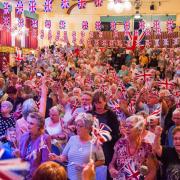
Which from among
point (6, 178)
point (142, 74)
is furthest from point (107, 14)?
point (6, 178)

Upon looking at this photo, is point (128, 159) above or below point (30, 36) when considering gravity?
below

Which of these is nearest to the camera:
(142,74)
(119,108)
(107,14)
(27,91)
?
(119,108)

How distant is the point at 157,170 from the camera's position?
14.5 feet

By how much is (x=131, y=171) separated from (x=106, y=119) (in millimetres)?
1324

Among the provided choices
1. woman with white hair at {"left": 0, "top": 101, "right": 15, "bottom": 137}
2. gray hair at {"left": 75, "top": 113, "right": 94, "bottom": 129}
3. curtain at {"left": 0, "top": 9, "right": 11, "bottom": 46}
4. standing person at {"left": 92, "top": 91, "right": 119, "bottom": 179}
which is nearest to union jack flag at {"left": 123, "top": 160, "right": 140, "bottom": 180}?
gray hair at {"left": 75, "top": 113, "right": 94, "bottom": 129}

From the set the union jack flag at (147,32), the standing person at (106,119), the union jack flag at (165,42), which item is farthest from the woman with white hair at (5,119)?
the union jack flag at (165,42)

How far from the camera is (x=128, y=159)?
15.3 ft

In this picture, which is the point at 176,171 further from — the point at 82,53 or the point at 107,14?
the point at 107,14

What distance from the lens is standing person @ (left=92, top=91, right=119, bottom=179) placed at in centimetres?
569

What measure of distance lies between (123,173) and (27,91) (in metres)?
4.00

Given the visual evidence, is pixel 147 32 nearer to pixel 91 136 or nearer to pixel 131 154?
pixel 91 136

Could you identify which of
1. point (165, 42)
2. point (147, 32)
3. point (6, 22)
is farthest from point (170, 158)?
point (165, 42)

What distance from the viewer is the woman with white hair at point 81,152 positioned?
15.6ft

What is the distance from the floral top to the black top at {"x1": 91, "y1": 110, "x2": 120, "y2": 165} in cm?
87
